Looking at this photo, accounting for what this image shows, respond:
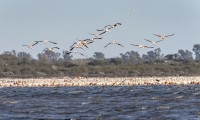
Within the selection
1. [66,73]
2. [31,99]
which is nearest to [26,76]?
[66,73]

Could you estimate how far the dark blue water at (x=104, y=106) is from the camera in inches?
1924

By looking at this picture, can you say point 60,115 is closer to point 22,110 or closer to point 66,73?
point 22,110

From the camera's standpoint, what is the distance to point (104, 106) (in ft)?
186

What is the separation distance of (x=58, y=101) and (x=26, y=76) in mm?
67453

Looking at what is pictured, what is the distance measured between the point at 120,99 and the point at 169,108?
12048 millimetres

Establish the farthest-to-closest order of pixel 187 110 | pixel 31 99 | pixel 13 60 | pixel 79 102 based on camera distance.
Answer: pixel 13 60 → pixel 31 99 → pixel 79 102 → pixel 187 110

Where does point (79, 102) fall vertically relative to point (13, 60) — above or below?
below

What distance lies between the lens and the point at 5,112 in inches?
2093

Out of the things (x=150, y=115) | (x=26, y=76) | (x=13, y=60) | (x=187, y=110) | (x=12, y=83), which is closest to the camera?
(x=150, y=115)

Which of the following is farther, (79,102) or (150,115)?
(79,102)

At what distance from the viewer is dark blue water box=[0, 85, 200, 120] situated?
48875 millimetres

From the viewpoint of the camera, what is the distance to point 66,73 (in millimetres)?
137250

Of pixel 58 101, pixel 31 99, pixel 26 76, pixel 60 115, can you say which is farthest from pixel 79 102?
pixel 26 76

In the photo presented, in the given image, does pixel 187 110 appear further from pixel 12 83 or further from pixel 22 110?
pixel 12 83
